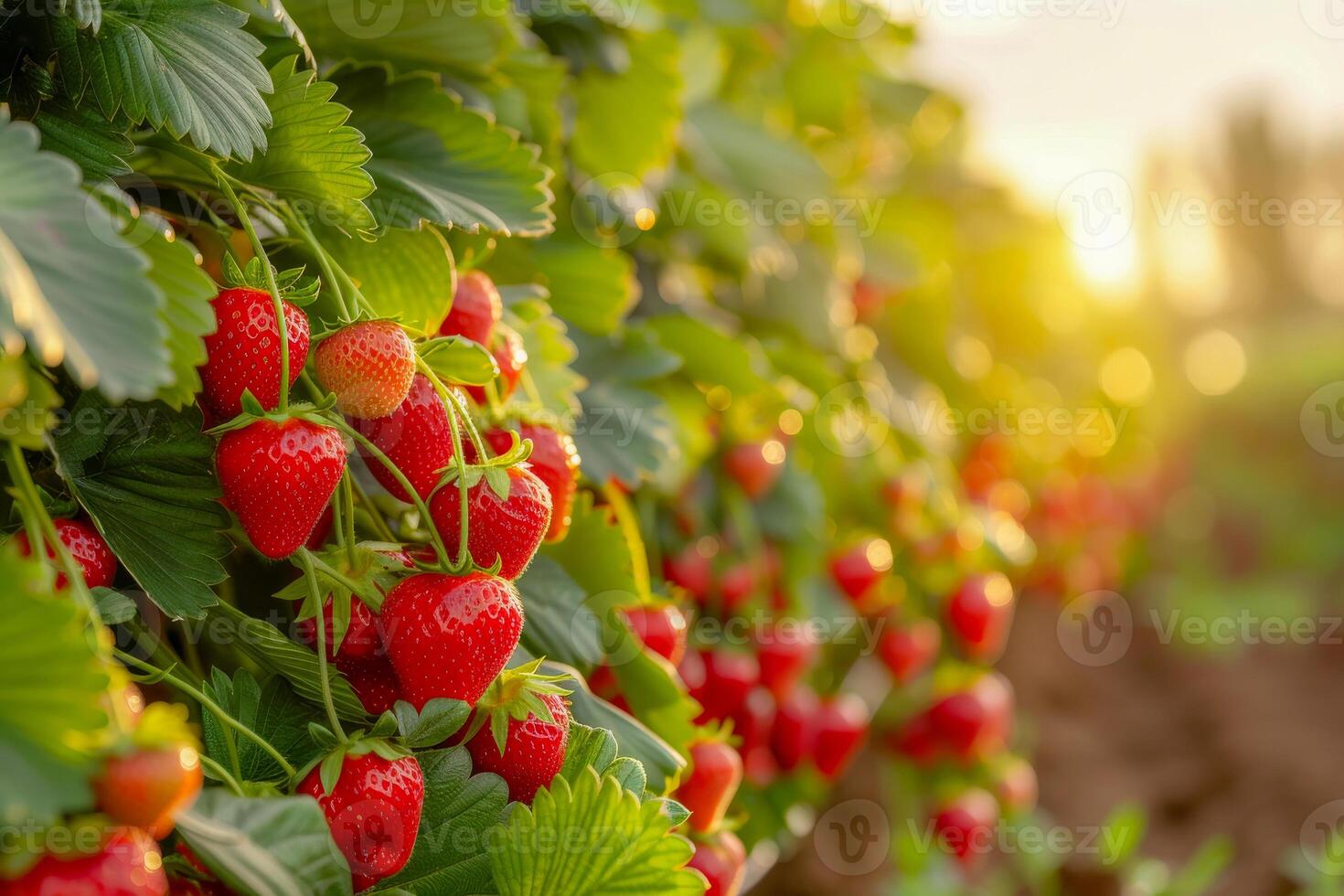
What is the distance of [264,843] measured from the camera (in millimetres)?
386

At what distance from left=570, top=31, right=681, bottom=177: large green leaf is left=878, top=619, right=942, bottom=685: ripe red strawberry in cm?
78

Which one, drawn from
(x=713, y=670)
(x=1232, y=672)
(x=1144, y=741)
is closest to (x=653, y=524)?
(x=713, y=670)

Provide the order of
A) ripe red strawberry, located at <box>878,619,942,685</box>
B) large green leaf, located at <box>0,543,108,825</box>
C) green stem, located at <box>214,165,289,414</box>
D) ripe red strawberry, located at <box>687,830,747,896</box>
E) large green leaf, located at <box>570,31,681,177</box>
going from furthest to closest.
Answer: ripe red strawberry, located at <box>878,619,942,685</box>, large green leaf, located at <box>570,31,681,177</box>, ripe red strawberry, located at <box>687,830,747,896</box>, green stem, located at <box>214,165,289,414</box>, large green leaf, located at <box>0,543,108,825</box>

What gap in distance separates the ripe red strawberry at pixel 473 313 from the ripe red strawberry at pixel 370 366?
0.12m

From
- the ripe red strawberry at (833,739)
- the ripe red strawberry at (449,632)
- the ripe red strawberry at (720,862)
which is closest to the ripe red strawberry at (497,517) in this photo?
the ripe red strawberry at (449,632)

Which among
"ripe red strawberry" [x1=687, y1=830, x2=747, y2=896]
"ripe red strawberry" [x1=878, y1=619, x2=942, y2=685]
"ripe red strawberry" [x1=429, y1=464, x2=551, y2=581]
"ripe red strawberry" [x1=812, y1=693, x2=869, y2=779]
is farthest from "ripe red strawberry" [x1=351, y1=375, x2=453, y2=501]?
"ripe red strawberry" [x1=878, y1=619, x2=942, y2=685]

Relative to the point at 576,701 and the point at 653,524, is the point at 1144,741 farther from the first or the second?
the point at 576,701

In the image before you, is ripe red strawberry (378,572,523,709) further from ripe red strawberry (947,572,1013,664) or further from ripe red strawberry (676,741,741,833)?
ripe red strawberry (947,572,1013,664)

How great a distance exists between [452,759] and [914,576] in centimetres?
122

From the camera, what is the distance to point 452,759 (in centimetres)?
49

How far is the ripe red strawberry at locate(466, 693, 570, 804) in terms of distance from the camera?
0.49 metres

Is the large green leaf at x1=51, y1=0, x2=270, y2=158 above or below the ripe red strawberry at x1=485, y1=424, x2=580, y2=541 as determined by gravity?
above

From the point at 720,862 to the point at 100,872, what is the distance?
1.54 ft

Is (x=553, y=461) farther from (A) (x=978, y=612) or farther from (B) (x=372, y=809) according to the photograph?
(A) (x=978, y=612)
